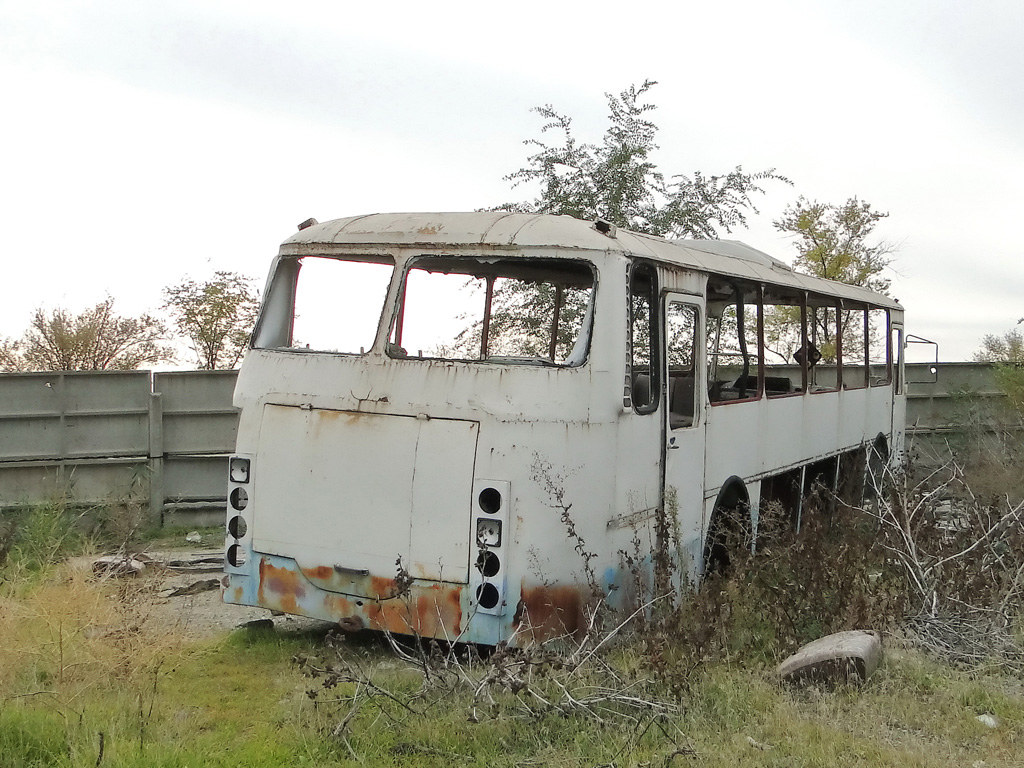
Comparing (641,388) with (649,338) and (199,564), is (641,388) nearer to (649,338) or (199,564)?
(649,338)

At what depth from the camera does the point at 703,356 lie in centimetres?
694

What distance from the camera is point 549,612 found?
5.45 metres

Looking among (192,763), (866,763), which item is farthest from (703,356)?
(192,763)

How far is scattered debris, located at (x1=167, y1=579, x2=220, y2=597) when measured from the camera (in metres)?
8.24

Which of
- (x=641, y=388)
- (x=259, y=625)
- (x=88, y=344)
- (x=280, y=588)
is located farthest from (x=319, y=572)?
(x=88, y=344)

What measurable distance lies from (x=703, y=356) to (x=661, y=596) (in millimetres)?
2004

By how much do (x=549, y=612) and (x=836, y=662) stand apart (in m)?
1.48

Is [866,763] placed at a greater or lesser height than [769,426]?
lesser

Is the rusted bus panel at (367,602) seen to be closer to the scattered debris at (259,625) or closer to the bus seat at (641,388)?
the scattered debris at (259,625)

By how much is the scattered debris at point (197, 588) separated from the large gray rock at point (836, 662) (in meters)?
5.06

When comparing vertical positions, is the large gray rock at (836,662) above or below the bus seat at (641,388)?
below

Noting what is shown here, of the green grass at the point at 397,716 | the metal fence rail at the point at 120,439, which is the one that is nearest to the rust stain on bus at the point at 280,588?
the green grass at the point at 397,716

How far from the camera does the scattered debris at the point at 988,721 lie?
463cm

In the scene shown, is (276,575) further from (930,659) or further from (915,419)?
(915,419)
